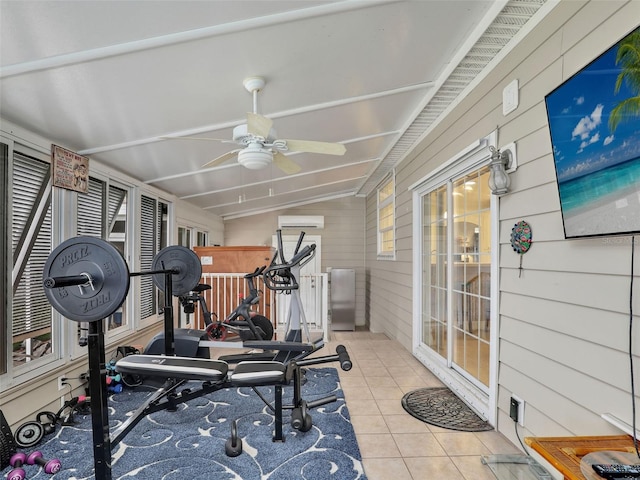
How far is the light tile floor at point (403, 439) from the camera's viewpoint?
2.16 m

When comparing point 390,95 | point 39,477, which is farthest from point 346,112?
point 39,477

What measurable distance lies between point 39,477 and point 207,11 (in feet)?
9.33

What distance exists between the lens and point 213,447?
246 cm

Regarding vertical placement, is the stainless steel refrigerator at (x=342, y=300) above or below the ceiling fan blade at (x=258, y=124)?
below

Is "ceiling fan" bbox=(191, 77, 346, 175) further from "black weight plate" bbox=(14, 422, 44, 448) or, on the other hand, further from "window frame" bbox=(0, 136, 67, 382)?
"black weight plate" bbox=(14, 422, 44, 448)

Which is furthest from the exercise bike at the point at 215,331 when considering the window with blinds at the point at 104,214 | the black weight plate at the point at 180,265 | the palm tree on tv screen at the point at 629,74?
the palm tree on tv screen at the point at 629,74

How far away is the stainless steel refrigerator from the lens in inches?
313

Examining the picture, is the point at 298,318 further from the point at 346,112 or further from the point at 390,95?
the point at 390,95

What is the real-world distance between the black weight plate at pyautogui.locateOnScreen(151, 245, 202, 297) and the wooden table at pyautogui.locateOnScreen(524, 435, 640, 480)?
2717mm

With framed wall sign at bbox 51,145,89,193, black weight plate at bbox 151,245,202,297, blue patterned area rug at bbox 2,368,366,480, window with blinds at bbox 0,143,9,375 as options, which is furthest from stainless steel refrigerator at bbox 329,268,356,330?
window with blinds at bbox 0,143,9,375

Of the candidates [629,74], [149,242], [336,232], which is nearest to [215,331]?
[149,242]

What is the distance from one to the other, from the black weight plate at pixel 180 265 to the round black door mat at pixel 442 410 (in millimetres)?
2183

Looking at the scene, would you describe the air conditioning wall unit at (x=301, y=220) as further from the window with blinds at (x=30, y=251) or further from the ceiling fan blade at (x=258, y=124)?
the ceiling fan blade at (x=258, y=124)

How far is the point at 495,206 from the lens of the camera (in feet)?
8.52
